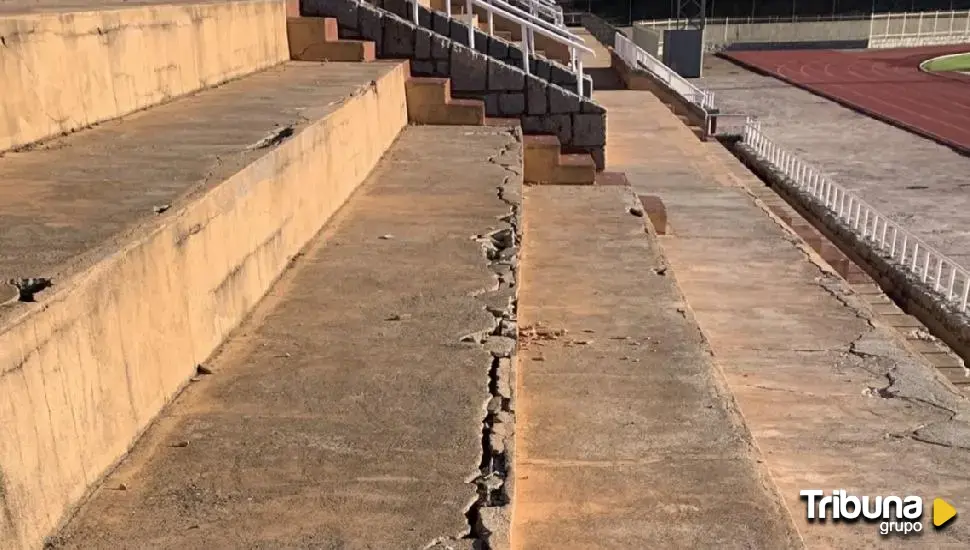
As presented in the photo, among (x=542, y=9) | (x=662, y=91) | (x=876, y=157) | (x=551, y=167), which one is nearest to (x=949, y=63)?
(x=876, y=157)

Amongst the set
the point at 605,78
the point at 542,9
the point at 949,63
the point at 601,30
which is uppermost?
the point at 542,9

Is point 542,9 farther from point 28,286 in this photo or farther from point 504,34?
point 28,286

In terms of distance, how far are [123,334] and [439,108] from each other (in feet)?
20.3

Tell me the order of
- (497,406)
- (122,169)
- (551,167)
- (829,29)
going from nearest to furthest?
(497,406) → (122,169) → (551,167) → (829,29)

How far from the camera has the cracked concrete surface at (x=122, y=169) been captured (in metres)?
2.96

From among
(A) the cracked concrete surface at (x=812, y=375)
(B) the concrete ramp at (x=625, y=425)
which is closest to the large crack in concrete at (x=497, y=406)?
(B) the concrete ramp at (x=625, y=425)

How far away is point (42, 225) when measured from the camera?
10.4 feet

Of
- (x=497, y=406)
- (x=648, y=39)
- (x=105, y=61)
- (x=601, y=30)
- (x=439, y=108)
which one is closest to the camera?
(x=497, y=406)

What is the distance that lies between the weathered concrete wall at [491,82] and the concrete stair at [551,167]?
67 cm

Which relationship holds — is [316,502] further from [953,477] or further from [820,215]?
[820,215]

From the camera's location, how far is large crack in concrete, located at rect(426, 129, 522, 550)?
2.48 m

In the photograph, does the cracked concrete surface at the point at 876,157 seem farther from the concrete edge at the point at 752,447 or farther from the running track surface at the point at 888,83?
the concrete edge at the point at 752,447

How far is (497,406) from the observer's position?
10.4 feet

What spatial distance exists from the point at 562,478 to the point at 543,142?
549cm
